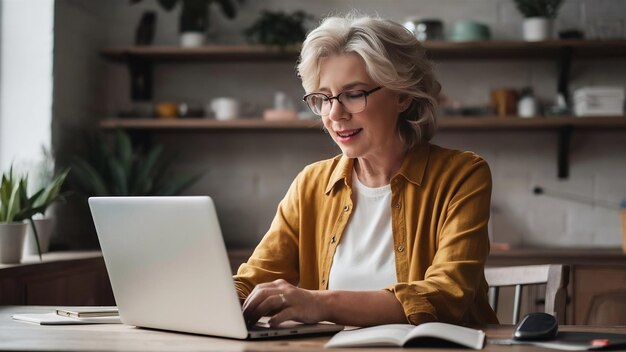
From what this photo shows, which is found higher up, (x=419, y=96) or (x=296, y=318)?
(x=419, y=96)

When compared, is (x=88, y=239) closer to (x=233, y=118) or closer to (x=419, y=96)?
(x=233, y=118)

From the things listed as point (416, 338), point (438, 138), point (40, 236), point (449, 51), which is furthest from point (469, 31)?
point (416, 338)

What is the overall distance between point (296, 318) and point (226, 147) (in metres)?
2.71

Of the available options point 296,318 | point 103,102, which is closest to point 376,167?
point 296,318

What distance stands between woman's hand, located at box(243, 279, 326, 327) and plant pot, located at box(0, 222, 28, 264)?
1.37m

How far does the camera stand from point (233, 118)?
3891 mm

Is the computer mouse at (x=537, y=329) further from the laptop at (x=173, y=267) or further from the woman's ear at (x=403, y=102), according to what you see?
the woman's ear at (x=403, y=102)

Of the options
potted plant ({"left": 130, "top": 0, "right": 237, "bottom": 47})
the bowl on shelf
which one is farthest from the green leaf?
the bowl on shelf

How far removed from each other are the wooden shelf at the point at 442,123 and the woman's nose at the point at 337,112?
168cm

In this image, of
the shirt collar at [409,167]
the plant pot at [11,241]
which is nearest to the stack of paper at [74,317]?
the shirt collar at [409,167]

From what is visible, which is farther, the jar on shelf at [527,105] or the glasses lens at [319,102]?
the jar on shelf at [527,105]

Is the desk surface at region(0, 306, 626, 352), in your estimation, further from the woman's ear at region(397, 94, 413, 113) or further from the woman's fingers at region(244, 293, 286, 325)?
the woman's ear at region(397, 94, 413, 113)

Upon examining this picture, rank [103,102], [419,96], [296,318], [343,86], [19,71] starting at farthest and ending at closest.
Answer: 1. [103,102]
2. [19,71]
3. [419,96]
4. [343,86]
5. [296,318]

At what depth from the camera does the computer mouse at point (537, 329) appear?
137 centimetres
